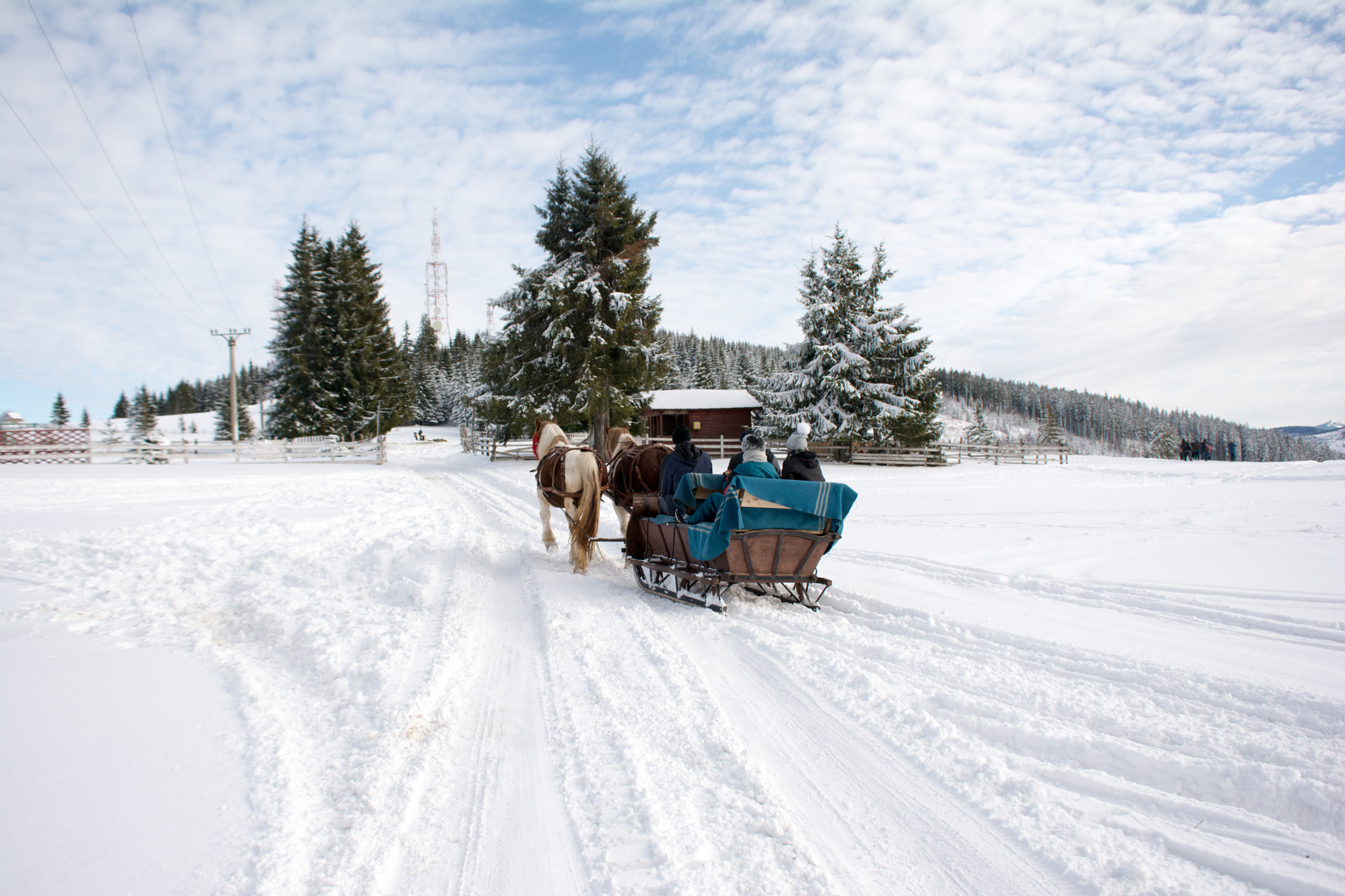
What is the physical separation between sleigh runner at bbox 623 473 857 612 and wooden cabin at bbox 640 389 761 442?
101 feet

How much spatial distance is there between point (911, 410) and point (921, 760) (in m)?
24.6

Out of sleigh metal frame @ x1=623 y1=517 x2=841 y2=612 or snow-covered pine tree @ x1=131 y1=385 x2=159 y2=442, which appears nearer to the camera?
sleigh metal frame @ x1=623 y1=517 x2=841 y2=612

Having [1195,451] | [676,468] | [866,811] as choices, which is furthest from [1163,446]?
[866,811]

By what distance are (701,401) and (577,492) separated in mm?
31949

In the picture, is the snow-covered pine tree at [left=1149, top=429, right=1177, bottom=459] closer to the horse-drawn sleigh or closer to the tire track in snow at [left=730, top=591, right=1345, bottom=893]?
the horse-drawn sleigh

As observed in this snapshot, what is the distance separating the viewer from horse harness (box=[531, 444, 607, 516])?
24.2 feet

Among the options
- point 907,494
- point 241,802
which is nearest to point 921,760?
point 241,802

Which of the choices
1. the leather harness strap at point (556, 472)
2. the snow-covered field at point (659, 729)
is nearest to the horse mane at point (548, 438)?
the leather harness strap at point (556, 472)

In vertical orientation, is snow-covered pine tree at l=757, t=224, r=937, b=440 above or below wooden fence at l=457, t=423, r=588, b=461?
above

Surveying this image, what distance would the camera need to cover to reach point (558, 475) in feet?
25.4

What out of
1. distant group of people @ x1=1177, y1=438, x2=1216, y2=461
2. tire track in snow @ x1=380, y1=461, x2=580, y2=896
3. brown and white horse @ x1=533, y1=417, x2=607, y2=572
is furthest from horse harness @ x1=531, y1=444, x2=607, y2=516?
distant group of people @ x1=1177, y1=438, x2=1216, y2=461

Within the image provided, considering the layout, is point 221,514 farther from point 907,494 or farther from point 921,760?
point 907,494

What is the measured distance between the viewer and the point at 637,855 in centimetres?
223

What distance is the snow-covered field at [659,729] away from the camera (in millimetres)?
2158
